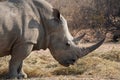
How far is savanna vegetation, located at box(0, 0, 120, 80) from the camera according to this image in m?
10.4

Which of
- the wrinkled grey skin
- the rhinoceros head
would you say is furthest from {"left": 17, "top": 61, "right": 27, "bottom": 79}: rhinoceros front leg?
the rhinoceros head

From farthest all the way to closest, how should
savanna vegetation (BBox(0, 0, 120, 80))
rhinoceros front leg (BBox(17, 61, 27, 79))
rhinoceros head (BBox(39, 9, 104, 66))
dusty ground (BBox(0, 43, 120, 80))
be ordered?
savanna vegetation (BBox(0, 0, 120, 80)) → dusty ground (BBox(0, 43, 120, 80)) → rhinoceros head (BBox(39, 9, 104, 66)) → rhinoceros front leg (BBox(17, 61, 27, 79))

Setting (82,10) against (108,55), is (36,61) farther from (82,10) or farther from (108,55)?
(82,10)

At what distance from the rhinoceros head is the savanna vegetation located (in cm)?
46

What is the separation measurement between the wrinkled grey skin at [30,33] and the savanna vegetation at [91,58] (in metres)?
0.55

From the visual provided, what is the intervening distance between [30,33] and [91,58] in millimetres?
2613

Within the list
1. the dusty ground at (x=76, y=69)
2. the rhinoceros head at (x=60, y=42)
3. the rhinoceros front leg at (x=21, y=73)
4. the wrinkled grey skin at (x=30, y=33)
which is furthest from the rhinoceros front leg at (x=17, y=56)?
the rhinoceros head at (x=60, y=42)

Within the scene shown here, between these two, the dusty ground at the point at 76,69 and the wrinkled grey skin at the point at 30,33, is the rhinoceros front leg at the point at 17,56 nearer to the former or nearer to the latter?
the wrinkled grey skin at the point at 30,33

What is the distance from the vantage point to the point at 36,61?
12008 millimetres

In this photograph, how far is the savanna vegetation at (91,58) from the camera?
10.4 metres

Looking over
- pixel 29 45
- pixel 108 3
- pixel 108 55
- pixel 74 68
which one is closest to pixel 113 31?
pixel 108 3

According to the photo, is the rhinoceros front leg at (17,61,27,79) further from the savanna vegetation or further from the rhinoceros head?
the rhinoceros head

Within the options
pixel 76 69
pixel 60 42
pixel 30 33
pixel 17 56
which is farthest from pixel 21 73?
pixel 76 69

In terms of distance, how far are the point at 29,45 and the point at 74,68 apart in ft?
5.87
